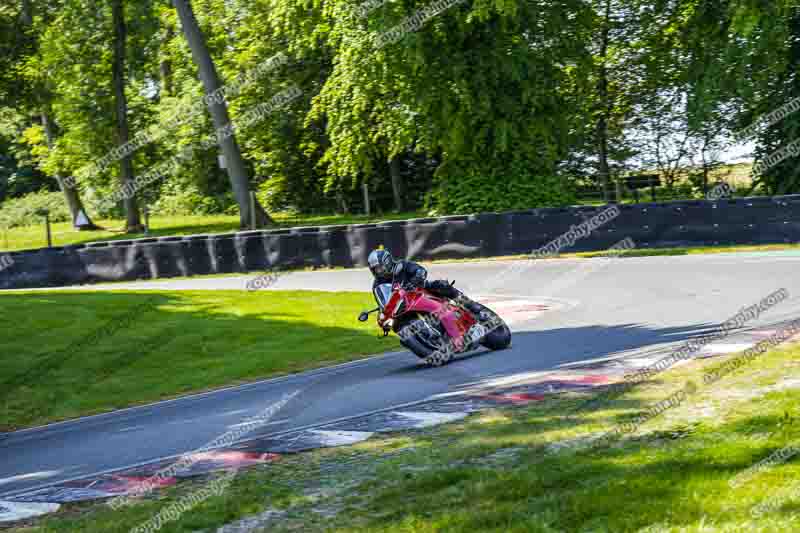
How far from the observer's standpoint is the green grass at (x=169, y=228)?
38312 mm

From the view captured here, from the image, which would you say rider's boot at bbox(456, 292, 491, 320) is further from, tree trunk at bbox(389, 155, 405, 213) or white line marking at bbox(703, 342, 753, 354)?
tree trunk at bbox(389, 155, 405, 213)

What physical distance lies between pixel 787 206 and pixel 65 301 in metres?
15.4

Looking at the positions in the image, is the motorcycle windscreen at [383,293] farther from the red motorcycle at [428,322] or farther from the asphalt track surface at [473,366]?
the asphalt track surface at [473,366]

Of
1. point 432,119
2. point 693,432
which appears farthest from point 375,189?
point 693,432

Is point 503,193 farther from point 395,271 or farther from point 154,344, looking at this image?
point 395,271

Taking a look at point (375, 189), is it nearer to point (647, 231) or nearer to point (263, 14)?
point (263, 14)

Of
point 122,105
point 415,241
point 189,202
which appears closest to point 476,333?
point 415,241

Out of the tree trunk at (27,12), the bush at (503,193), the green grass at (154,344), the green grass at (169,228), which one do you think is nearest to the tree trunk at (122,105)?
the green grass at (169,228)

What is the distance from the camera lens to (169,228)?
139ft

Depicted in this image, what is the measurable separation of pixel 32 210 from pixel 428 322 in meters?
48.7

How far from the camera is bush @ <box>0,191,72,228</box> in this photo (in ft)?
182

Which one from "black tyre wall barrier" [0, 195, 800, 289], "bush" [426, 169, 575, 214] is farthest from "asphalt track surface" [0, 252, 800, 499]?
"bush" [426, 169, 575, 214]

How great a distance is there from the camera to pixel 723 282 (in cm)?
1797

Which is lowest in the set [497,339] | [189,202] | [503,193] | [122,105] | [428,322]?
[497,339]
